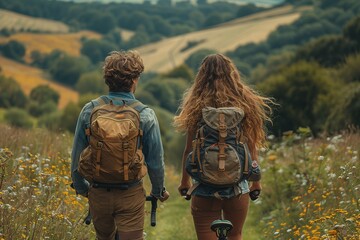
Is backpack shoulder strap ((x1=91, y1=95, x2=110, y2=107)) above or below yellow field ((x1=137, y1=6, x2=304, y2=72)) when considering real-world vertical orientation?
above

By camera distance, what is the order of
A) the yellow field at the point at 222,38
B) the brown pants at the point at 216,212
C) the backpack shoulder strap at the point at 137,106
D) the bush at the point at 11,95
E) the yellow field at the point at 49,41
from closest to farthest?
the backpack shoulder strap at the point at 137,106
the brown pants at the point at 216,212
the bush at the point at 11,95
the yellow field at the point at 222,38
the yellow field at the point at 49,41

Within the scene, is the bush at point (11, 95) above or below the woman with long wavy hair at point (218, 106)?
below

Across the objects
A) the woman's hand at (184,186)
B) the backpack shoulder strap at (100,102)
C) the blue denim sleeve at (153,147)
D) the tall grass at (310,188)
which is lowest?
the tall grass at (310,188)

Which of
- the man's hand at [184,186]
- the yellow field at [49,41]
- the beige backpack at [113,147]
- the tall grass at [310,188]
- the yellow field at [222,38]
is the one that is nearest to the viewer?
the beige backpack at [113,147]

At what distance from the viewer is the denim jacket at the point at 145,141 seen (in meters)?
4.79

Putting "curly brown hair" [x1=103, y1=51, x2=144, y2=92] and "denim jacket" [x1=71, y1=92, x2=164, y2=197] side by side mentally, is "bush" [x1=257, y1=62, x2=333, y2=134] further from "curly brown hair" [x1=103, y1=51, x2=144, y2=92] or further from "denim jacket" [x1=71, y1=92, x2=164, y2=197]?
"curly brown hair" [x1=103, y1=51, x2=144, y2=92]

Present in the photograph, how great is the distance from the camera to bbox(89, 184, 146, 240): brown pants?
478 centimetres

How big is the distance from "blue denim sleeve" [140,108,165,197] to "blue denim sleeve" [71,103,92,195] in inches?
14.3

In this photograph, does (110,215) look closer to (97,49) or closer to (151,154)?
(151,154)

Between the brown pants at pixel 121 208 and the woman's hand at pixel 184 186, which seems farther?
the woman's hand at pixel 184 186

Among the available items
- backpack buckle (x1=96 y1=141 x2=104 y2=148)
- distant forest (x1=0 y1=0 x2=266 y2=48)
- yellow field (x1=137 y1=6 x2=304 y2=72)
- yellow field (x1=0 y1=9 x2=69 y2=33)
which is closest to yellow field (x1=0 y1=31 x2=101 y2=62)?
yellow field (x1=0 y1=9 x2=69 y2=33)

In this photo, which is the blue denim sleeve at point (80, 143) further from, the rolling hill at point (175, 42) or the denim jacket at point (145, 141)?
the rolling hill at point (175, 42)

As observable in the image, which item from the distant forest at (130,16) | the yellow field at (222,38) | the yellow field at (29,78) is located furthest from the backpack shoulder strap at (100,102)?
the distant forest at (130,16)

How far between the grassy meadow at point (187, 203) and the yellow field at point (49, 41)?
11976cm
